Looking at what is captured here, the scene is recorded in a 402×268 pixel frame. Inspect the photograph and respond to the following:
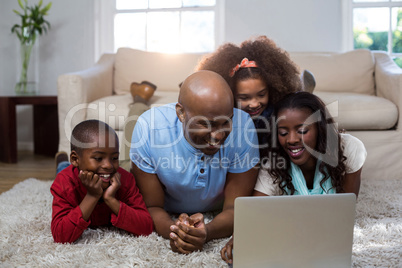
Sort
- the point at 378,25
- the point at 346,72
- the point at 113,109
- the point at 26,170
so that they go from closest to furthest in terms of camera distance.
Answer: the point at 113,109, the point at 26,170, the point at 346,72, the point at 378,25

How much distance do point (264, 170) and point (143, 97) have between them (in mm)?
1258

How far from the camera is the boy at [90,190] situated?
1.41 metres

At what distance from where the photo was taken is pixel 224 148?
4.90 ft

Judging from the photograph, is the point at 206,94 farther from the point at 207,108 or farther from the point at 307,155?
the point at 307,155

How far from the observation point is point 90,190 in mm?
1407

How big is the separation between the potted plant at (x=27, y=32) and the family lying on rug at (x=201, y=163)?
2375 mm

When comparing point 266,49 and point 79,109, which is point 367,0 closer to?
point 266,49

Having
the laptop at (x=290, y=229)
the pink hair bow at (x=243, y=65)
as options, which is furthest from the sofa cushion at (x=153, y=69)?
the laptop at (x=290, y=229)

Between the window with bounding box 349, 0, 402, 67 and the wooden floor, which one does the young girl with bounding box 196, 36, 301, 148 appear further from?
the window with bounding box 349, 0, 402, 67

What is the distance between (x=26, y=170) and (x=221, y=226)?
194 cm

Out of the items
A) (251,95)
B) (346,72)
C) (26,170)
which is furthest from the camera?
(346,72)

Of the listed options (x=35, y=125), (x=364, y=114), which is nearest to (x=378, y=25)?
(x=364, y=114)

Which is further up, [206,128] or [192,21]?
[192,21]

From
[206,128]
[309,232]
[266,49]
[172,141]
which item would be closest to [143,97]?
[266,49]
